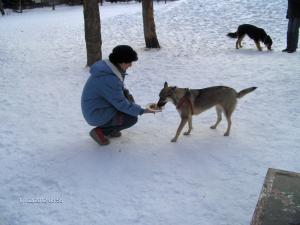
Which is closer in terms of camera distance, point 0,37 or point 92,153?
point 92,153

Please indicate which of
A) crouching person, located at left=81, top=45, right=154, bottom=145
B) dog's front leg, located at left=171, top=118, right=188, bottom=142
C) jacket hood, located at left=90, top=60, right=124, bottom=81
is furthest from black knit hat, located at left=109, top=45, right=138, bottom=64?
dog's front leg, located at left=171, top=118, right=188, bottom=142

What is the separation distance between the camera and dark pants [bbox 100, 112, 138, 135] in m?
4.77

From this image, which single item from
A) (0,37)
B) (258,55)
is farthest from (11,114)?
(0,37)

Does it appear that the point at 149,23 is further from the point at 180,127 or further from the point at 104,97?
the point at 104,97

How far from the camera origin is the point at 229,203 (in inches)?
145

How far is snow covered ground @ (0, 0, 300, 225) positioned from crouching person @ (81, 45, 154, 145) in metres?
0.30

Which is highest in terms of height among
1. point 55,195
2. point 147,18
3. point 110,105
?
point 147,18

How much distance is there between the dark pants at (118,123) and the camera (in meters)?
4.77

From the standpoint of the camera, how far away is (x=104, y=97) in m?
4.65

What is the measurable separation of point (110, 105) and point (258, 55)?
247 inches

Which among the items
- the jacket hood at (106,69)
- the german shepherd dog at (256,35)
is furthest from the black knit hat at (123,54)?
the german shepherd dog at (256,35)

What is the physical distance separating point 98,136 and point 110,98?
0.59m

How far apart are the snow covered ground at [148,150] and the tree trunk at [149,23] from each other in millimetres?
1201

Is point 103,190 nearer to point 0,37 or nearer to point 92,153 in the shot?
point 92,153
